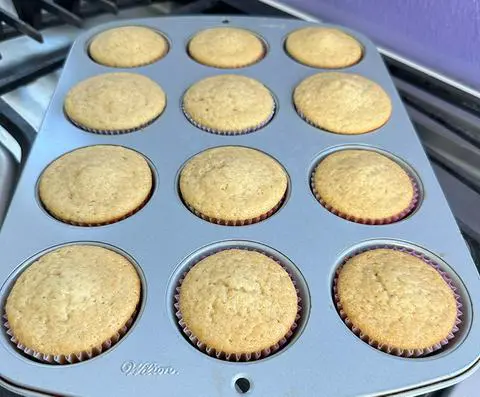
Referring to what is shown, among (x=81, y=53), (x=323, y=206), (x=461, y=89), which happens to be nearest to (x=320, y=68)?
(x=461, y=89)

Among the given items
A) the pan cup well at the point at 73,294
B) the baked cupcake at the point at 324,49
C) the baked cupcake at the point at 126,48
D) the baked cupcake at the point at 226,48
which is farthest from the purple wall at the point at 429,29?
the pan cup well at the point at 73,294

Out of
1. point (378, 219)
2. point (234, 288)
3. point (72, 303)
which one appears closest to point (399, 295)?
point (378, 219)

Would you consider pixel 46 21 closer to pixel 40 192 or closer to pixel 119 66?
pixel 119 66

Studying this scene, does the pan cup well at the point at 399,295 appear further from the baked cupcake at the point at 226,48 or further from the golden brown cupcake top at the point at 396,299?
the baked cupcake at the point at 226,48

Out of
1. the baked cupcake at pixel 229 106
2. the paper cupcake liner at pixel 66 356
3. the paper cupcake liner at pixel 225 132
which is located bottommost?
the paper cupcake liner at pixel 66 356

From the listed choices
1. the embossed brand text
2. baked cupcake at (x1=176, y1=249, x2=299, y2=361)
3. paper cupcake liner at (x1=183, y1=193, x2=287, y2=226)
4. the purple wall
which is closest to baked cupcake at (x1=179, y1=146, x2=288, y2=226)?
paper cupcake liner at (x1=183, y1=193, x2=287, y2=226)

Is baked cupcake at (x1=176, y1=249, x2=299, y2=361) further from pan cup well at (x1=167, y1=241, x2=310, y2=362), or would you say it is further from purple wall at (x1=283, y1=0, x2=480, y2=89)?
purple wall at (x1=283, y1=0, x2=480, y2=89)
